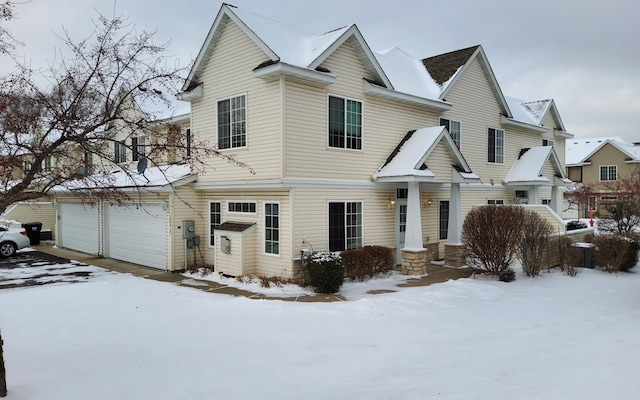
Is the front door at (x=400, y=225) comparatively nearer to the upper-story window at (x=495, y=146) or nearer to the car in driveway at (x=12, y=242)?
the upper-story window at (x=495, y=146)

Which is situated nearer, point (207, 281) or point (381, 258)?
point (207, 281)

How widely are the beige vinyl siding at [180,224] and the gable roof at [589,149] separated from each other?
43151 mm

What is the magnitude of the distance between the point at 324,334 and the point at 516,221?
327 inches

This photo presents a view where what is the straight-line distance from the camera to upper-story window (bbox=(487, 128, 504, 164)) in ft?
67.4

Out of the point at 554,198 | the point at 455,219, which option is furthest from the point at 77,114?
the point at 554,198

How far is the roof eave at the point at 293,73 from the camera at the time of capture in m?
11.9

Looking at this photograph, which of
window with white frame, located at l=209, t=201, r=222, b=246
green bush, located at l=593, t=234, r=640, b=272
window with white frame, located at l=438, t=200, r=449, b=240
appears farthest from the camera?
window with white frame, located at l=438, t=200, r=449, b=240

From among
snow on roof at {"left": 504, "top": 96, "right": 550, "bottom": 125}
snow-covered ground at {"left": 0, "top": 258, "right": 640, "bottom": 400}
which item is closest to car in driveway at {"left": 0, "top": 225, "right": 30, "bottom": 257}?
snow-covered ground at {"left": 0, "top": 258, "right": 640, "bottom": 400}

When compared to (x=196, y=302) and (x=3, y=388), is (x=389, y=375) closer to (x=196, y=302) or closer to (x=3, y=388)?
(x=3, y=388)

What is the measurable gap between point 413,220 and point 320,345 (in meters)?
7.88

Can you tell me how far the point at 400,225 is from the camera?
51.9 ft

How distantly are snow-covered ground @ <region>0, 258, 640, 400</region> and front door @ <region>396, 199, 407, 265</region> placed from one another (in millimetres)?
3820

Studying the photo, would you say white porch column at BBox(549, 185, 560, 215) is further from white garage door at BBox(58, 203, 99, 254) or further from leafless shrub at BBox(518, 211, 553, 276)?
white garage door at BBox(58, 203, 99, 254)

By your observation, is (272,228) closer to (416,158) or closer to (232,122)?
(232,122)
